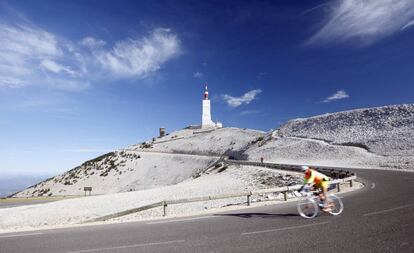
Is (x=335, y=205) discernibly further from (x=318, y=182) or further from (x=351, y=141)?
(x=351, y=141)

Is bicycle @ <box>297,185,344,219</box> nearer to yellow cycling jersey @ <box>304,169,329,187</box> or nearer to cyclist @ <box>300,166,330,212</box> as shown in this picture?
cyclist @ <box>300,166,330,212</box>

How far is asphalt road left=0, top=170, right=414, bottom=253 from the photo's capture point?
8.21 m

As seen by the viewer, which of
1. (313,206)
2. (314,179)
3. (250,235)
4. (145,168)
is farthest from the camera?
(145,168)

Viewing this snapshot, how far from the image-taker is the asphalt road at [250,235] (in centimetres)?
821

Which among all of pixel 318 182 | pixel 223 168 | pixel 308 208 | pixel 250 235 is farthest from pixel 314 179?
pixel 223 168

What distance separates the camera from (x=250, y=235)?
970 centimetres

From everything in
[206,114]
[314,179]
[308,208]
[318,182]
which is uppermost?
[206,114]

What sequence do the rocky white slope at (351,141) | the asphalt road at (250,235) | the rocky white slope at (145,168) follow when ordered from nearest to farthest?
1. the asphalt road at (250,235)
2. the rocky white slope at (351,141)
3. the rocky white slope at (145,168)

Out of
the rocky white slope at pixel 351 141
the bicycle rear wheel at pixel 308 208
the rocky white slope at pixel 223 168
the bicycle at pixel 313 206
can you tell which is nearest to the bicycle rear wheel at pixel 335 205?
the bicycle at pixel 313 206

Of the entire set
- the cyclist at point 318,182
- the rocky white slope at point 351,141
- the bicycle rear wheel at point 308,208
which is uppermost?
the rocky white slope at point 351,141

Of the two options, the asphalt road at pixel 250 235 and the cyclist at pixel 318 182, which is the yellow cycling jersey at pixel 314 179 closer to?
the cyclist at pixel 318 182

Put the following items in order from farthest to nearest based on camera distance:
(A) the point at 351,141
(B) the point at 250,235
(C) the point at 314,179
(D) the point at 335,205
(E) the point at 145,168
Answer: (E) the point at 145,168 < (A) the point at 351,141 < (D) the point at 335,205 < (C) the point at 314,179 < (B) the point at 250,235

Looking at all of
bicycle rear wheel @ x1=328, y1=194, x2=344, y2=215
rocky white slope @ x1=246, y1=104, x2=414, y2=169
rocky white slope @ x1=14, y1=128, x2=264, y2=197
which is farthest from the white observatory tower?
bicycle rear wheel @ x1=328, y1=194, x2=344, y2=215

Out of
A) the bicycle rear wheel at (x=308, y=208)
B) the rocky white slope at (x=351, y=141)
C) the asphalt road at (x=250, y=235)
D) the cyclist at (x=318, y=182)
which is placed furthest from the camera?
the rocky white slope at (x=351, y=141)
